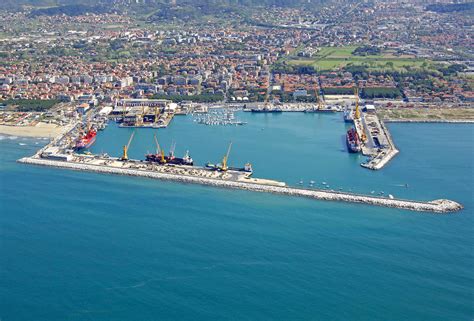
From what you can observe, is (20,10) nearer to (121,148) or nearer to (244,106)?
(244,106)

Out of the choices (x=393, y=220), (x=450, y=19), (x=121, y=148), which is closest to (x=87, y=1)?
(x=450, y=19)

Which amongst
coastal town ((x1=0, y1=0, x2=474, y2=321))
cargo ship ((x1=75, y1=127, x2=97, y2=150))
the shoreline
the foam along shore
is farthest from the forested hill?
the foam along shore

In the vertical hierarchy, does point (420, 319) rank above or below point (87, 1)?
below

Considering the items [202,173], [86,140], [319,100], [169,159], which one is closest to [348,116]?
[319,100]

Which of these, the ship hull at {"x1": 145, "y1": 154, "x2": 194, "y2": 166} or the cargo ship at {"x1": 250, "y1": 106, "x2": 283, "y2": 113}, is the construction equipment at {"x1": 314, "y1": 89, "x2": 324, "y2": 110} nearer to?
the cargo ship at {"x1": 250, "y1": 106, "x2": 283, "y2": 113}

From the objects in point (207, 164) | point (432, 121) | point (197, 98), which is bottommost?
point (432, 121)

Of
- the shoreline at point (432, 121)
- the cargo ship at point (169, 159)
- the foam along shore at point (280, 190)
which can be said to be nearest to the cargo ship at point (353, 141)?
the shoreline at point (432, 121)

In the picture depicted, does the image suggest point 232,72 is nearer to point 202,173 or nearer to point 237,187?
point 202,173
